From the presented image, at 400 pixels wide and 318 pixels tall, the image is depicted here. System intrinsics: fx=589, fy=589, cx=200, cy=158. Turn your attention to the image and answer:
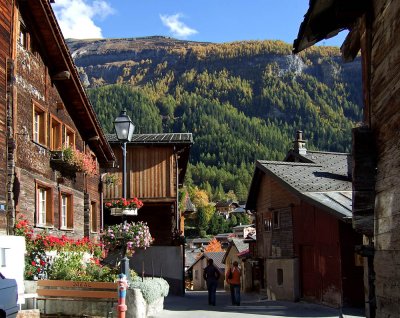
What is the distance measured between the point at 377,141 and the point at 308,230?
1785 cm

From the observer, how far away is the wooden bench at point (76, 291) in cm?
1295

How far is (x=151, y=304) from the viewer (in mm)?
15039

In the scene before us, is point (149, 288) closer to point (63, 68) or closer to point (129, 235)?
point (129, 235)

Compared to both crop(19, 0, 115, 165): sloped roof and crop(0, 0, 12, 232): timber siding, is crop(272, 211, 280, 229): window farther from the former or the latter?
crop(0, 0, 12, 232): timber siding

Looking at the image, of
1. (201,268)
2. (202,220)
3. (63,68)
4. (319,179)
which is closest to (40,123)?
(63,68)

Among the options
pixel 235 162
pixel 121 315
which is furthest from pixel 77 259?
pixel 235 162

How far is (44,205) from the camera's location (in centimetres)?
1728

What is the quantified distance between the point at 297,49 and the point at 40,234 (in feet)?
35.6

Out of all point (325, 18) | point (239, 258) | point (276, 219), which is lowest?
point (239, 258)

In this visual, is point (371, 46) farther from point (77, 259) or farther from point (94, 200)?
point (94, 200)

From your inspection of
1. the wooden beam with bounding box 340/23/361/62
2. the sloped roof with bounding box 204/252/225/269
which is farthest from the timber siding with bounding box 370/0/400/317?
the sloped roof with bounding box 204/252/225/269

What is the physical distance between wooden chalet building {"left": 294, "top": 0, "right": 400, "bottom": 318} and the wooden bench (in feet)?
24.5

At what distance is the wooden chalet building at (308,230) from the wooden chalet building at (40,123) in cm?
855

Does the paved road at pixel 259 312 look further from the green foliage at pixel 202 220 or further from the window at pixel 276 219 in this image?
the green foliage at pixel 202 220
